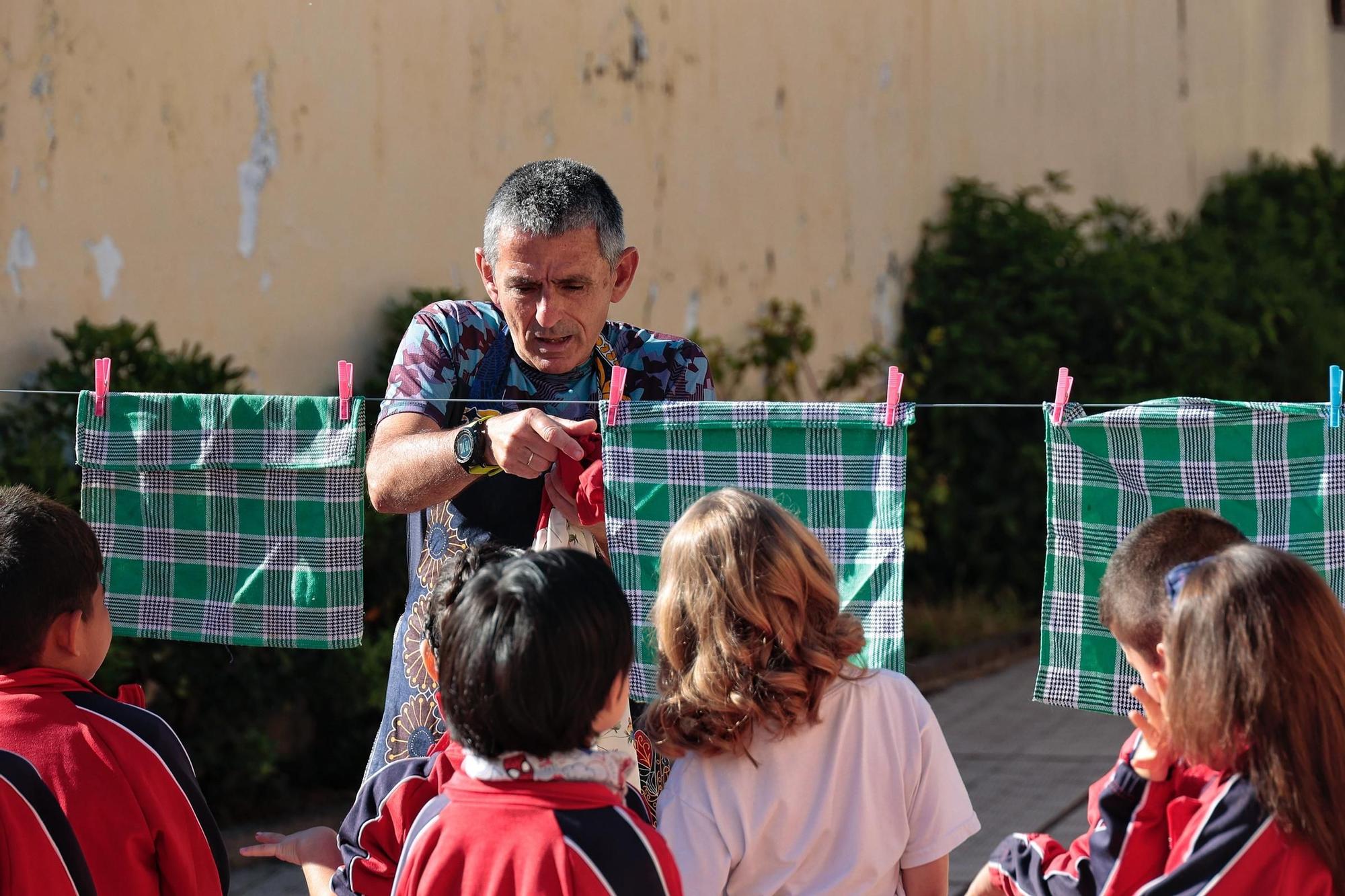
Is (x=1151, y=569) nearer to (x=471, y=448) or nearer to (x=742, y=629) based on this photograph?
(x=742, y=629)

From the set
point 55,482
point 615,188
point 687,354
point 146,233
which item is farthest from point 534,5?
point 687,354

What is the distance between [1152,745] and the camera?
1.87m

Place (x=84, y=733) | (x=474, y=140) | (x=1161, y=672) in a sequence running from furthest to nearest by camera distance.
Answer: (x=474, y=140) < (x=84, y=733) < (x=1161, y=672)

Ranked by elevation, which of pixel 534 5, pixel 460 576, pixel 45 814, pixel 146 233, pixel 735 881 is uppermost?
pixel 534 5

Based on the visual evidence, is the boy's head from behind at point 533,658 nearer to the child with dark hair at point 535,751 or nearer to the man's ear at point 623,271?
the child with dark hair at point 535,751

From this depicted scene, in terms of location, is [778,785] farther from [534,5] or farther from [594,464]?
[534,5]

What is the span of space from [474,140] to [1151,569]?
423cm

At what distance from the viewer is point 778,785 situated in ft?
6.84

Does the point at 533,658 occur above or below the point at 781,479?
below

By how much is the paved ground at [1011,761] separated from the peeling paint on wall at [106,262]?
1780mm

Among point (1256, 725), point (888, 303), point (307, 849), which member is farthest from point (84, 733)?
point (888, 303)

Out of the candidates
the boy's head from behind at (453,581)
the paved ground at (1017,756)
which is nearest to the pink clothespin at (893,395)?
the boy's head from behind at (453,581)

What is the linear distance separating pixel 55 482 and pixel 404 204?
6.56 ft

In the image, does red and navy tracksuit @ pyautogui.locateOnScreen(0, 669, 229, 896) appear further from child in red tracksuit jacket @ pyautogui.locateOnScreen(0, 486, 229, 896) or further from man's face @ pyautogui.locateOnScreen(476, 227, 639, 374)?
man's face @ pyautogui.locateOnScreen(476, 227, 639, 374)
